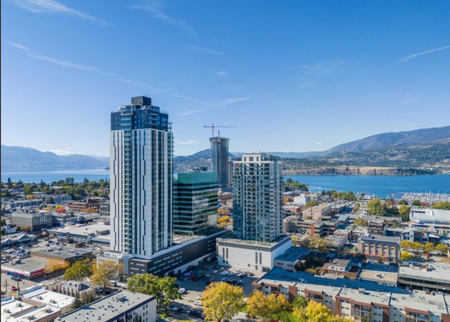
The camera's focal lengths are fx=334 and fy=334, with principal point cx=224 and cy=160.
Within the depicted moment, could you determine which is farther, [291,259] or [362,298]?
[291,259]

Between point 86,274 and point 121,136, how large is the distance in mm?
9007

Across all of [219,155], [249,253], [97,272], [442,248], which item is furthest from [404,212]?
[219,155]

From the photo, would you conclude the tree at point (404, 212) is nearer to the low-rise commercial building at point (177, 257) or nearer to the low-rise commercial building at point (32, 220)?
the low-rise commercial building at point (177, 257)

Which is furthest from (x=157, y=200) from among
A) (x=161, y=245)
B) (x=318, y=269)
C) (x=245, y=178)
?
(x=318, y=269)

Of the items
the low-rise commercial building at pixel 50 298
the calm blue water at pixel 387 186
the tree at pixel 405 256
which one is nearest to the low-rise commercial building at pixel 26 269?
the low-rise commercial building at pixel 50 298

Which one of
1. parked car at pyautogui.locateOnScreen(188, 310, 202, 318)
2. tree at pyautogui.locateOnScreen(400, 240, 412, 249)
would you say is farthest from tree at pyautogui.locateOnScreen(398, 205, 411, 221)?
parked car at pyautogui.locateOnScreen(188, 310, 202, 318)

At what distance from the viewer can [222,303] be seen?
15859 mm

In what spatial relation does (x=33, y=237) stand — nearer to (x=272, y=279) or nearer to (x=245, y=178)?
(x=245, y=178)

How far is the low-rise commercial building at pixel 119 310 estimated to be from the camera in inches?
571

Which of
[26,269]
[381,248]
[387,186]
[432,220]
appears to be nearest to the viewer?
[26,269]

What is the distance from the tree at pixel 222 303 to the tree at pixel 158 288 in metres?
2.22

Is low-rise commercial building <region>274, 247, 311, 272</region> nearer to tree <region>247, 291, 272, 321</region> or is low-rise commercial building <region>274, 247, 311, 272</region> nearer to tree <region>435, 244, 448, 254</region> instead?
tree <region>247, 291, 272, 321</region>

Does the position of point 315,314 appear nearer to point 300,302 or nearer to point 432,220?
point 300,302

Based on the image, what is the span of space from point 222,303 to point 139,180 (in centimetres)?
999
